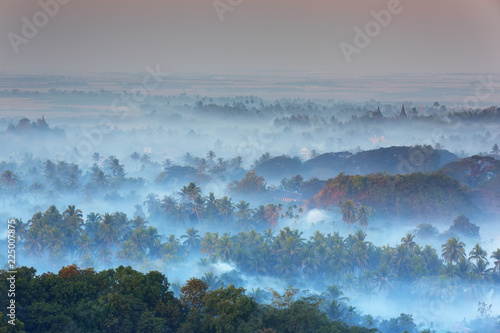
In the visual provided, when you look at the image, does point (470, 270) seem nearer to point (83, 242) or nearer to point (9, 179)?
point (83, 242)

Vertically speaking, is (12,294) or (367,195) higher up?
(367,195)

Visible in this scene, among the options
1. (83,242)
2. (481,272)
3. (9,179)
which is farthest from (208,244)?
(9,179)

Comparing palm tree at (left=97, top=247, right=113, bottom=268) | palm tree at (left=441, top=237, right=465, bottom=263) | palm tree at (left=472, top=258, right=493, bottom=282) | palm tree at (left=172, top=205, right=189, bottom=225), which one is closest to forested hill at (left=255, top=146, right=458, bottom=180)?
palm tree at (left=172, top=205, right=189, bottom=225)

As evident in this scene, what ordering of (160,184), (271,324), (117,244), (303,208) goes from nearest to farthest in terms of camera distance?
(271,324) < (117,244) < (303,208) < (160,184)

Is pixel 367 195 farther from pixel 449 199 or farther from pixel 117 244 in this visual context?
pixel 117 244

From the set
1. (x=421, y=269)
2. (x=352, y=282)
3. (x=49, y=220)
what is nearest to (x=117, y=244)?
(x=49, y=220)

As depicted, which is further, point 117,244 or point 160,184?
point 160,184

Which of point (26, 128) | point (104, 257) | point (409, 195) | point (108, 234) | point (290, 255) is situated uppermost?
point (26, 128)

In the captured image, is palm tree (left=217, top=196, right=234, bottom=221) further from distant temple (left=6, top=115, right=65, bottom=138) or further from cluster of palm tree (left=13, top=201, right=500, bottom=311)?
distant temple (left=6, top=115, right=65, bottom=138)
